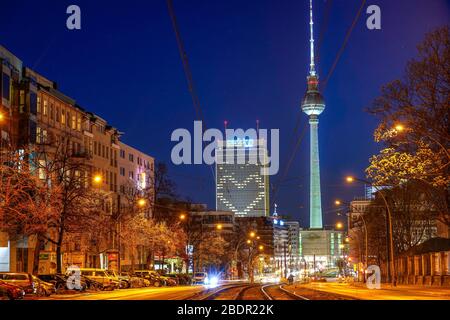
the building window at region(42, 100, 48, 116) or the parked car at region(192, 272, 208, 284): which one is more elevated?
the building window at region(42, 100, 48, 116)

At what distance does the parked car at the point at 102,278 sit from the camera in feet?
194

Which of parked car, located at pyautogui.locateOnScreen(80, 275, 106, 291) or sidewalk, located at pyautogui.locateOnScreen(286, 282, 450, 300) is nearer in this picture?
sidewalk, located at pyautogui.locateOnScreen(286, 282, 450, 300)

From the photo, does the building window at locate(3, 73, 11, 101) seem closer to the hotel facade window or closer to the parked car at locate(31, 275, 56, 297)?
the hotel facade window

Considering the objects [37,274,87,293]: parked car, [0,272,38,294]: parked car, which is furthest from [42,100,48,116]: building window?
[0,272,38,294]: parked car

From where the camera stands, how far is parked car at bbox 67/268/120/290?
194ft

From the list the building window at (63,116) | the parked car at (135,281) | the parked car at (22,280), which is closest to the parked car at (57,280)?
the parked car at (22,280)

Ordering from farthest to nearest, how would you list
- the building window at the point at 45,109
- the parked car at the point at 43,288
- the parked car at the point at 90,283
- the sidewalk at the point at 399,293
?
1. the building window at the point at 45,109
2. the parked car at the point at 90,283
3. the parked car at the point at 43,288
4. the sidewalk at the point at 399,293

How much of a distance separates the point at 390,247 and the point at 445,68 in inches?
843

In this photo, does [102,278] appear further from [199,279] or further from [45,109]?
[199,279]

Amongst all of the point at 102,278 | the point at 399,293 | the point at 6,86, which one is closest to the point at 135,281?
the point at 102,278

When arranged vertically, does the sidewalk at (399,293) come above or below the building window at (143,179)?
below

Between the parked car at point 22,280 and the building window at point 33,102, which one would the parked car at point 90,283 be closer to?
the parked car at point 22,280
